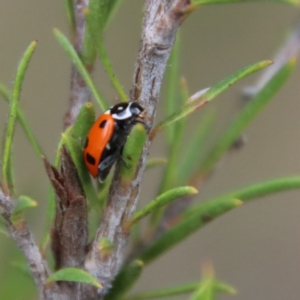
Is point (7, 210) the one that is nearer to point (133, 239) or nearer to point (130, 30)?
point (133, 239)

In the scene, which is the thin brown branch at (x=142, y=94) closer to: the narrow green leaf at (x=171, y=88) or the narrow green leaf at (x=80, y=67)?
the narrow green leaf at (x=80, y=67)

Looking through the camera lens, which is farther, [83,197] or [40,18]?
[40,18]

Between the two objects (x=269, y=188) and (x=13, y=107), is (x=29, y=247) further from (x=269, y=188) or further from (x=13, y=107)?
(x=269, y=188)

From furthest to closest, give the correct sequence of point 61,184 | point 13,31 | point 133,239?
1. point 13,31
2. point 133,239
3. point 61,184

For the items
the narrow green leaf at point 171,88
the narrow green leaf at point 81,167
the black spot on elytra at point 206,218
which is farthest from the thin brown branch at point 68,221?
the narrow green leaf at point 171,88

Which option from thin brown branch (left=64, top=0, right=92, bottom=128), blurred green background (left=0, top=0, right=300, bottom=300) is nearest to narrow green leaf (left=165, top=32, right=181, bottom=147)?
thin brown branch (left=64, top=0, right=92, bottom=128)

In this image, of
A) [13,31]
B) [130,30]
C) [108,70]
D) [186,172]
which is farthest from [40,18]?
[108,70]

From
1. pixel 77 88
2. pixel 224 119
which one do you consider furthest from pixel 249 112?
pixel 224 119
